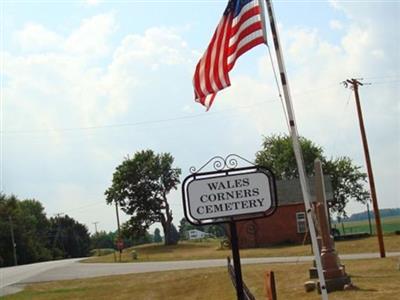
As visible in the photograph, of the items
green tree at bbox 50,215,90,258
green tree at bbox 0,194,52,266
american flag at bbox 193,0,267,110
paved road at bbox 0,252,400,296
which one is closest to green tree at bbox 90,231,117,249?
green tree at bbox 50,215,90,258

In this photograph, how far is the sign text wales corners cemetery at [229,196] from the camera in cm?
723

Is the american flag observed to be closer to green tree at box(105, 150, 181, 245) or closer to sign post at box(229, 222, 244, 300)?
sign post at box(229, 222, 244, 300)

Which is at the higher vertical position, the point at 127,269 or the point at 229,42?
the point at 229,42

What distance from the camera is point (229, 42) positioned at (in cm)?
830

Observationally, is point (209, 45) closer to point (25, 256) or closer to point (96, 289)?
point (96, 289)

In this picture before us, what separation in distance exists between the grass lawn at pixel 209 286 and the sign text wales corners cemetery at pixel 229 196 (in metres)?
8.37

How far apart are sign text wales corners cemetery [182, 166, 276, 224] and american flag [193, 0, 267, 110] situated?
1.46m

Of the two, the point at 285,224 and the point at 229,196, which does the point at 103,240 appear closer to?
the point at 285,224

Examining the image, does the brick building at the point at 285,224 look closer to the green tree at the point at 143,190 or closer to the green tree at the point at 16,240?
the green tree at the point at 143,190

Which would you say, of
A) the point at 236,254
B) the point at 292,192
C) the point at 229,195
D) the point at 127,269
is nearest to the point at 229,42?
the point at 229,195

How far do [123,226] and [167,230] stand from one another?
5.51 meters

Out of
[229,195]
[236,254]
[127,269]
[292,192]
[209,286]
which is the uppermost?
[292,192]

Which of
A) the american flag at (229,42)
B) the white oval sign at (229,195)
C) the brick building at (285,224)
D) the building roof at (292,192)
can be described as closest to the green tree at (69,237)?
the brick building at (285,224)

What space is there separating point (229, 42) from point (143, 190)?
2797 inches
